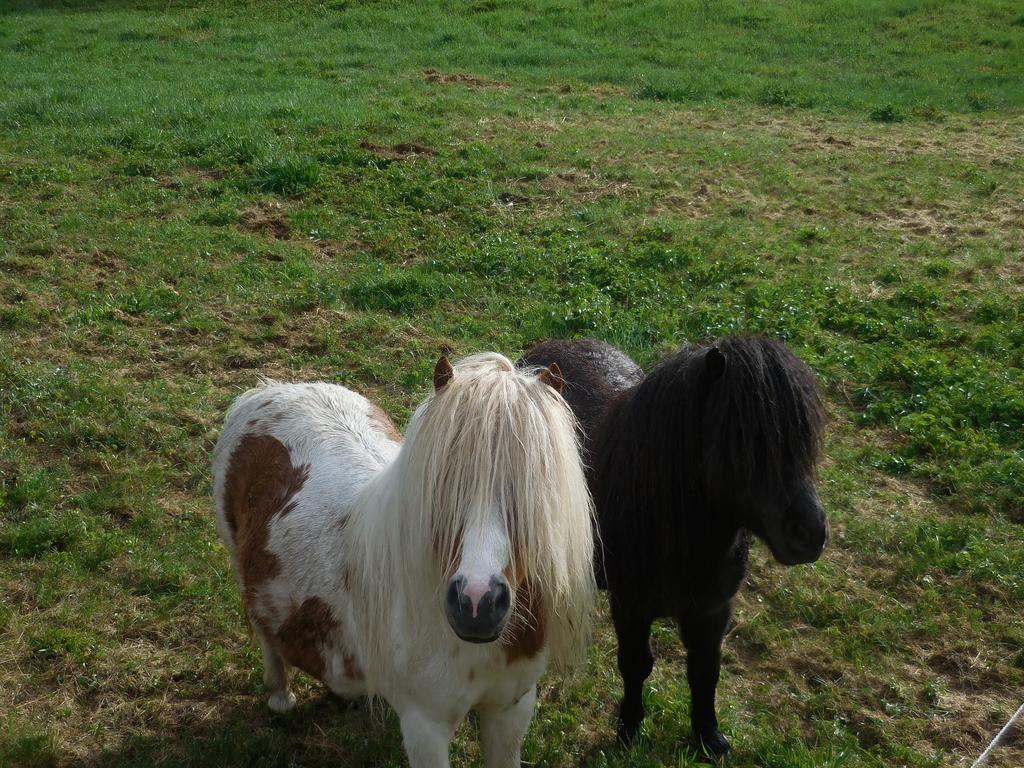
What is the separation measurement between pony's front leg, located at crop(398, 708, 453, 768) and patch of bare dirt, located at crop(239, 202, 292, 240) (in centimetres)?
622

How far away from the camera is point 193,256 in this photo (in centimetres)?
775

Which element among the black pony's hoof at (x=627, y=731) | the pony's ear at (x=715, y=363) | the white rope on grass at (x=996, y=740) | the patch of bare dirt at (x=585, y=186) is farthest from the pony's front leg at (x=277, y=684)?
the patch of bare dirt at (x=585, y=186)

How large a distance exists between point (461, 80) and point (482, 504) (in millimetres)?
12867

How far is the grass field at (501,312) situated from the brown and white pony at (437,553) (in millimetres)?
579

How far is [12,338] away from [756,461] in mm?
5394

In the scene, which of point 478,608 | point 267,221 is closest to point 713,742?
point 478,608

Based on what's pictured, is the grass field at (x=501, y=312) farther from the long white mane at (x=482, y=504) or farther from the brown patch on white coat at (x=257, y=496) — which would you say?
the long white mane at (x=482, y=504)

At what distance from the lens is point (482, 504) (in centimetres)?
240

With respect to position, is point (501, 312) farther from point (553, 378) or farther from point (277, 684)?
point (553, 378)

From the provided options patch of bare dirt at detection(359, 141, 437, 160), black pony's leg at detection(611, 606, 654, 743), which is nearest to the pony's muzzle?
black pony's leg at detection(611, 606, 654, 743)

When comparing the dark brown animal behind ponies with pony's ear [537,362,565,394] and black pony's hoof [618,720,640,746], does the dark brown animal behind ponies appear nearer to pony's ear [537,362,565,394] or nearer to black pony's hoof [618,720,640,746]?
black pony's hoof [618,720,640,746]

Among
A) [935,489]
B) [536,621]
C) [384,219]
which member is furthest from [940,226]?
[536,621]

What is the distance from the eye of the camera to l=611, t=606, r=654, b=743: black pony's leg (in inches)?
140

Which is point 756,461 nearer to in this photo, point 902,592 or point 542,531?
point 542,531
